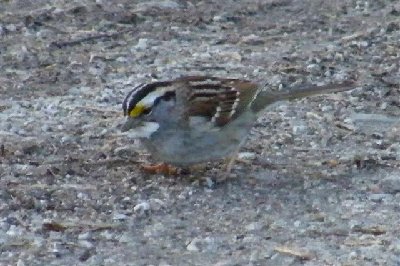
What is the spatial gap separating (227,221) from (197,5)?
378 centimetres

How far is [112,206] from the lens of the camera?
20.0 feet

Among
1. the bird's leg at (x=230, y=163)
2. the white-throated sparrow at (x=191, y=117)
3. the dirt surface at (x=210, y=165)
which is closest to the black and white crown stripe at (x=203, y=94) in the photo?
the white-throated sparrow at (x=191, y=117)

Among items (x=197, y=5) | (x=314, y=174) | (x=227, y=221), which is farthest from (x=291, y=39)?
(x=227, y=221)

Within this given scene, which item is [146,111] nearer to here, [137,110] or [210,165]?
[137,110]

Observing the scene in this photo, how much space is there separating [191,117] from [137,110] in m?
0.31

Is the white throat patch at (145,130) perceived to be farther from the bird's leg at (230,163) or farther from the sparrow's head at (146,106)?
the bird's leg at (230,163)

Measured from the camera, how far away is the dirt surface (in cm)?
571

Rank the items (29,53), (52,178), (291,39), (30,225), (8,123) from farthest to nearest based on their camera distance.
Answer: (291,39) < (29,53) < (8,123) < (52,178) < (30,225)

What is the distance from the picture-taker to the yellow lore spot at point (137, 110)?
6242 millimetres

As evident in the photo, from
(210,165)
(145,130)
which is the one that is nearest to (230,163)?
(210,165)

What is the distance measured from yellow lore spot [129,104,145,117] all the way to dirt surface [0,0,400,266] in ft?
1.18

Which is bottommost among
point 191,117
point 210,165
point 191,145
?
point 210,165

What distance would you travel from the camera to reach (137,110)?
6262mm

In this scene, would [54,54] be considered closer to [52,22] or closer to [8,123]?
[52,22]
